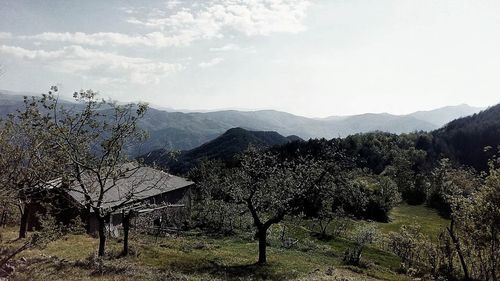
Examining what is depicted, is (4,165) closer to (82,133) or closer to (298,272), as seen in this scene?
(82,133)

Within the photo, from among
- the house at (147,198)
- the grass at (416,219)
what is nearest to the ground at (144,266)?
the house at (147,198)

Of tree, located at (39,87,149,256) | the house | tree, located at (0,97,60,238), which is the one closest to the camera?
tree, located at (0,97,60,238)

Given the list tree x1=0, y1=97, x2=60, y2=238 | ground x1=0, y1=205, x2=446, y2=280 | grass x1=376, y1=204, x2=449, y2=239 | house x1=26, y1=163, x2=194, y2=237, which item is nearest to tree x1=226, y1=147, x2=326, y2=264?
ground x1=0, y1=205, x2=446, y2=280

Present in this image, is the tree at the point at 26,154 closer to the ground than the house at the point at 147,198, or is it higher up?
higher up

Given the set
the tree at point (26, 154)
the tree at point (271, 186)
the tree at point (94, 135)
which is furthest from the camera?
the tree at point (271, 186)

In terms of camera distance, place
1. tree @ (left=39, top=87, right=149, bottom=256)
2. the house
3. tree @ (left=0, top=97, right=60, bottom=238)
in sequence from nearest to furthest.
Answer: tree @ (left=0, top=97, right=60, bottom=238) < tree @ (left=39, top=87, right=149, bottom=256) < the house

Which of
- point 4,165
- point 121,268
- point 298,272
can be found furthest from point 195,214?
point 4,165

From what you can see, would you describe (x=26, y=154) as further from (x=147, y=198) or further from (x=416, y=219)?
(x=416, y=219)

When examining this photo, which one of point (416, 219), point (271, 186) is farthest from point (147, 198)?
point (416, 219)

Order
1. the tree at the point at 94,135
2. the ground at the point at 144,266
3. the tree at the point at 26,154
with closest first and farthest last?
the tree at the point at 26,154 → the ground at the point at 144,266 → the tree at the point at 94,135

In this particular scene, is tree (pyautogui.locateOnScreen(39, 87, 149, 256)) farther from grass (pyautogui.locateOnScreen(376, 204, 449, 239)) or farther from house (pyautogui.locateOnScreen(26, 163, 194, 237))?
grass (pyautogui.locateOnScreen(376, 204, 449, 239))

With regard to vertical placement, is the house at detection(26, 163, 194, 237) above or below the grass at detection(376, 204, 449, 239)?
above

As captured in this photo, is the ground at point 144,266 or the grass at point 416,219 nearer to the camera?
the ground at point 144,266

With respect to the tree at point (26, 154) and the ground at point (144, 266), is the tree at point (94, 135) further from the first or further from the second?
the ground at point (144, 266)
